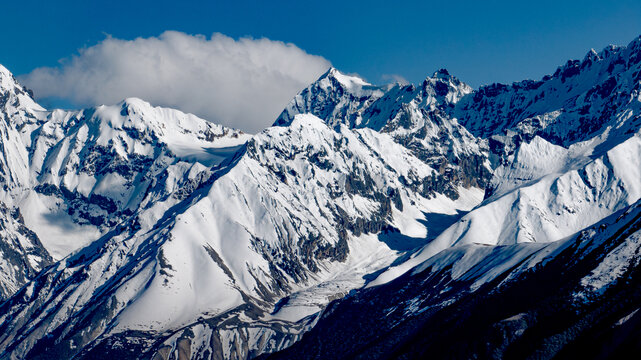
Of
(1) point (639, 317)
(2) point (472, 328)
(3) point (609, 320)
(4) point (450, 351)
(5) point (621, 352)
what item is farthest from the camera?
(2) point (472, 328)

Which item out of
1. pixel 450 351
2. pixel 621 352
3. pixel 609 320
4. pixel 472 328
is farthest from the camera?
pixel 472 328

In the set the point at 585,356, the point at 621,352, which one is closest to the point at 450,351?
the point at 585,356

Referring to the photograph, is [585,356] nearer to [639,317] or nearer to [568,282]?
[639,317]

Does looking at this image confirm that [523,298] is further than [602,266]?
Yes

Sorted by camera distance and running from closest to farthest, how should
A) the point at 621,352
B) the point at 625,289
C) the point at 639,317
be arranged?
the point at 621,352
the point at 639,317
the point at 625,289

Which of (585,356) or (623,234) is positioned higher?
(623,234)

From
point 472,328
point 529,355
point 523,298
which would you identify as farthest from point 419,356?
point 529,355

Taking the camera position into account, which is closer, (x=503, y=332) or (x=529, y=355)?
(x=529, y=355)

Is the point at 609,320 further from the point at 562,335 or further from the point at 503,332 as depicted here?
the point at 503,332

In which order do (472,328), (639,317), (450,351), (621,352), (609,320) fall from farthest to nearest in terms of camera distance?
1. (472,328)
2. (450,351)
3. (609,320)
4. (639,317)
5. (621,352)
